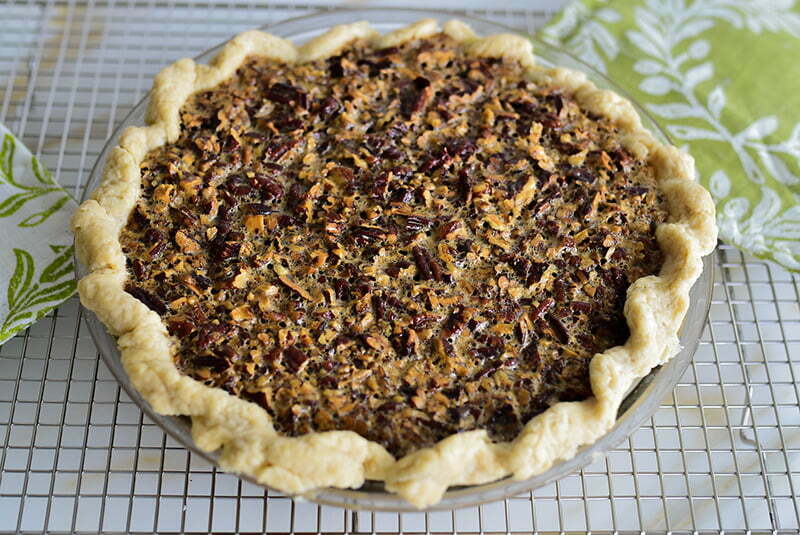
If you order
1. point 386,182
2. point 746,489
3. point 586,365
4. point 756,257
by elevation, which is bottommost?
point 746,489

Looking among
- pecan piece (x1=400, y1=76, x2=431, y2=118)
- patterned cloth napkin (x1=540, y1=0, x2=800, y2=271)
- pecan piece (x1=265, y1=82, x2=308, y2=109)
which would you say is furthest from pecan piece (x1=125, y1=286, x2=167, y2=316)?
patterned cloth napkin (x1=540, y1=0, x2=800, y2=271)

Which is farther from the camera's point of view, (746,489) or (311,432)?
(746,489)

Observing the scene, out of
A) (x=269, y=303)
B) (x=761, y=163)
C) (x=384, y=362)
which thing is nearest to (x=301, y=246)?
(x=269, y=303)

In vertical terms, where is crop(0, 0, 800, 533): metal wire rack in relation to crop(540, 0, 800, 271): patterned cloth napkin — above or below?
below

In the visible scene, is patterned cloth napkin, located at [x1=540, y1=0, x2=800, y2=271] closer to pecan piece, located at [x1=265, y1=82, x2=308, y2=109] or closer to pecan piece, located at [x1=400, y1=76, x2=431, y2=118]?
pecan piece, located at [x1=400, y1=76, x2=431, y2=118]

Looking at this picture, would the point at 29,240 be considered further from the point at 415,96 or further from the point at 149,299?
the point at 415,96

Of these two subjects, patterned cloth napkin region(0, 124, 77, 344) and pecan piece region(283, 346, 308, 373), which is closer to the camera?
pecan piece region(283, 346, 308, 373)

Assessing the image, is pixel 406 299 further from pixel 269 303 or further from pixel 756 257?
pixel 756 257
